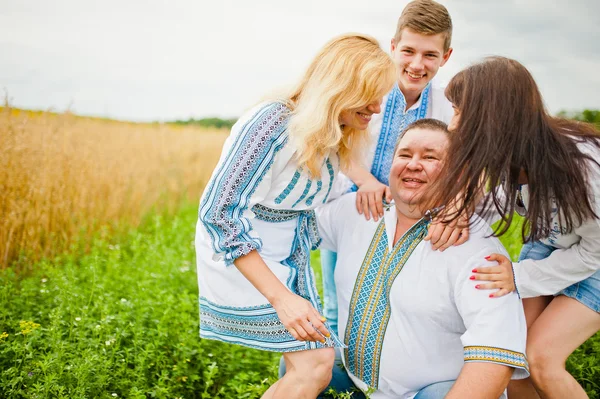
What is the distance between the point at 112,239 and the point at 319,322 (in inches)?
154

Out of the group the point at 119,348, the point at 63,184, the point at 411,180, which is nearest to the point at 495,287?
the point at 411,180

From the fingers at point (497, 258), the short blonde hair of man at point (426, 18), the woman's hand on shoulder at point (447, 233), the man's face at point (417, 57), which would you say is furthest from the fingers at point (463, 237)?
the short blonde hair of man at point (426, 18)

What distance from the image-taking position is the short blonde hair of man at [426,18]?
9.39 ft

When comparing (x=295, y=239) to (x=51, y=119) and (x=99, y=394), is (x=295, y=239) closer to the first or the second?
(x=99, y=394)

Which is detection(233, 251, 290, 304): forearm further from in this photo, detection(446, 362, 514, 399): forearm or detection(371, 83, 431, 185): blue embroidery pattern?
detection(371, 83, 431, 185): blue embroidery pattern

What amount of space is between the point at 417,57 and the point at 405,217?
98 cm

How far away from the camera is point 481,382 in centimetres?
203

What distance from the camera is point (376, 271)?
2.42 metres

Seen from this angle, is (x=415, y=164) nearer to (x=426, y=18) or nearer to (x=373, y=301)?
(x=373, y=301)

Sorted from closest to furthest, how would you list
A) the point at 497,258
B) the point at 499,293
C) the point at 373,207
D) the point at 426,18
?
the point at 499,293
the point at 497,258
the point at 373,207
the point at 426,18

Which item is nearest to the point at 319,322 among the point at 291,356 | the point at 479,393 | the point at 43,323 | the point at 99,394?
the point at 291,356

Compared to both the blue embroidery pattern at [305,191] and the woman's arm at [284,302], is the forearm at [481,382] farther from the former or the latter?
the blue embroidery pattern at [305,191]

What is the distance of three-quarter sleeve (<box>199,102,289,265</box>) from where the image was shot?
6.43 feet

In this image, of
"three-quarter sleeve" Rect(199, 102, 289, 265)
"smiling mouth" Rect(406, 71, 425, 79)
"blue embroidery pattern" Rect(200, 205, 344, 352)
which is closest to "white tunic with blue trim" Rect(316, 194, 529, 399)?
"blue embroidery pattern" Rect(200, 205, 344, 352)
